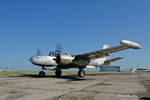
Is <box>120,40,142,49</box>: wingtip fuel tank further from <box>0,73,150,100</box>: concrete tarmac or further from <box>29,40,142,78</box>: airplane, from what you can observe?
<box>0,73,150,100</box>: concrete tarmac

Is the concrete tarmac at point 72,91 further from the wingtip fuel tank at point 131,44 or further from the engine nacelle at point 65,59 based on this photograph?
the engine nacelle at point 65,59

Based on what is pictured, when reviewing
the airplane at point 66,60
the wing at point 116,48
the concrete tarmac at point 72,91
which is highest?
the wing at point 116,48

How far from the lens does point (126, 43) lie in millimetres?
17438

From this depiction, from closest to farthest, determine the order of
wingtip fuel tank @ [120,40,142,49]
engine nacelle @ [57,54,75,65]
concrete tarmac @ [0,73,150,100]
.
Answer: concrete tarmac @ [0,73,150,100] → wingtip fuel tank @ [120,40,142,49] → engine nacelle @ [57,54,75,65]

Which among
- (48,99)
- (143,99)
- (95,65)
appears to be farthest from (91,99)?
(95,65)

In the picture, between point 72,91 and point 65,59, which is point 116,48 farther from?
point 72,91

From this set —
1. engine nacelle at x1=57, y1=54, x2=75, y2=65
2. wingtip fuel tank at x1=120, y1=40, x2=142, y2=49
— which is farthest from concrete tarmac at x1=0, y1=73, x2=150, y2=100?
engine nacelle at x1=57, y1=54, x2=75, y2=65

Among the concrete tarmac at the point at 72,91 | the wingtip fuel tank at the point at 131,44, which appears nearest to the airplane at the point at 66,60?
the wingtip fuel tank at the point at 131,44

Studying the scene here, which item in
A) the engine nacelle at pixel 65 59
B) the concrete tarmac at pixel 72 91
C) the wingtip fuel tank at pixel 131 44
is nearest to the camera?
the concrete tarmac at pixel 72 91

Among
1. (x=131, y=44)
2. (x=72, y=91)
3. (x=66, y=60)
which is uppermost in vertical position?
(x=131, y=44)

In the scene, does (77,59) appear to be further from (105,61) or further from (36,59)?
(105,61)

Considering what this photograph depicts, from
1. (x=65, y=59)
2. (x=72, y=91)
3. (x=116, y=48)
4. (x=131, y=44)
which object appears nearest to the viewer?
(x=72, y=91)

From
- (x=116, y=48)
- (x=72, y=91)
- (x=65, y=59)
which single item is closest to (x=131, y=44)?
(x=116, y=48)

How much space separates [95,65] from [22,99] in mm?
23338
